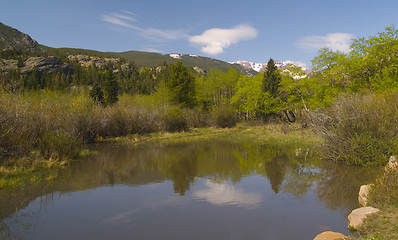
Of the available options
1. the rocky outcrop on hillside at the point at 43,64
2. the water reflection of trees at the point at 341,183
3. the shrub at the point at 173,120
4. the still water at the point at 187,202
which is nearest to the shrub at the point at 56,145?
the still water at the point at 187,202

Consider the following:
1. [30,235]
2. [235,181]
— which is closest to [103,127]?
[235,181]

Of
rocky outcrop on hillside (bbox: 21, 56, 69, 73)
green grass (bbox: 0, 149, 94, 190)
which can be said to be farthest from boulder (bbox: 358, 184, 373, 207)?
rocky outcrop on hillside (bbox: 21, 56, 69, 73)

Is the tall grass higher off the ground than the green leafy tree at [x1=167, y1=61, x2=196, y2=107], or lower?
lower

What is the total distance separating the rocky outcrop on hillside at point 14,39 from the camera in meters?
163

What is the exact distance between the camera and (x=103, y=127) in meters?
27.5

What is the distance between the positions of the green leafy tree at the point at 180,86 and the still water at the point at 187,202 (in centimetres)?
3189

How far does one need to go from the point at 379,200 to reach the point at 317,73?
30632 mm

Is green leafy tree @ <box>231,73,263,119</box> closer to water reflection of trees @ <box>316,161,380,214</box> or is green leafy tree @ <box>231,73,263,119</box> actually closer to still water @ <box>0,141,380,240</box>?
still water @ <box>0,141,380,240</box>

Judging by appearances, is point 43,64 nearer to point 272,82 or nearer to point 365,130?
point 272,82

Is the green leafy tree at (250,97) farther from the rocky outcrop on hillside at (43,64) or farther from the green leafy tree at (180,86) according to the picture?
the rocky outcrop on hillside at (43,64)

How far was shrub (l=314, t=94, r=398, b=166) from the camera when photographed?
43.8 feet

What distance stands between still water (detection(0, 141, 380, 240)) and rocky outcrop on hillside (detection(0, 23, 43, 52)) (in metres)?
182

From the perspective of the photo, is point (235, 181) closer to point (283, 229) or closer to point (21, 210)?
point (283, 229)

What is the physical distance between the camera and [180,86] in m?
47.8
